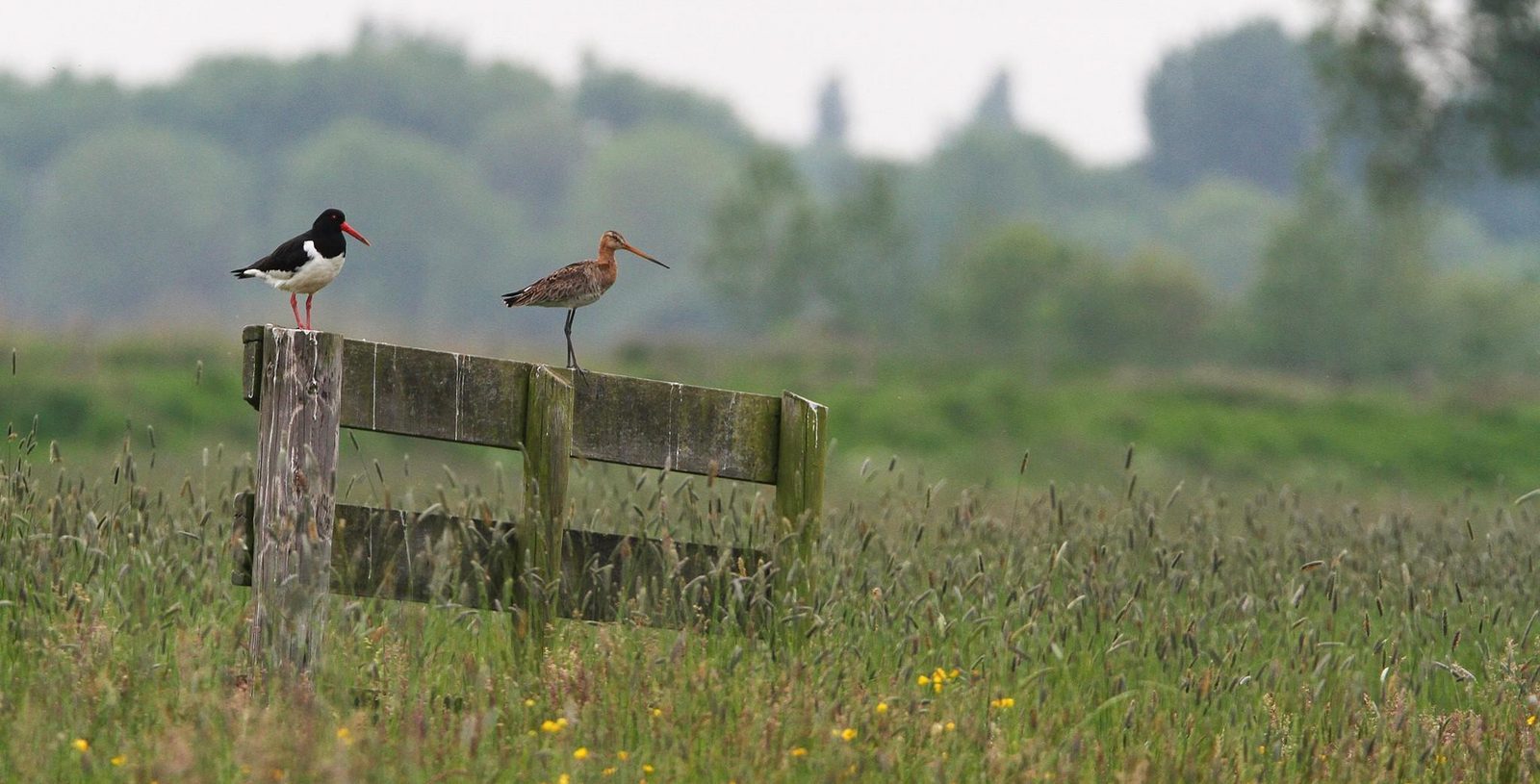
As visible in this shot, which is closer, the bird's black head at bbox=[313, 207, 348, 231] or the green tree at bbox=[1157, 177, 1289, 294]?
the bird's black head at bbox=[313, 207, 348, 231]

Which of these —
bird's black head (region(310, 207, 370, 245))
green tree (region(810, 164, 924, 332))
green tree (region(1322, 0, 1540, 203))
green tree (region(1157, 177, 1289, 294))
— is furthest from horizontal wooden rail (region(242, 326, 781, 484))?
green tree (region(1157, 177, 1289, 294))

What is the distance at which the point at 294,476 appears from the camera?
19.4 ft

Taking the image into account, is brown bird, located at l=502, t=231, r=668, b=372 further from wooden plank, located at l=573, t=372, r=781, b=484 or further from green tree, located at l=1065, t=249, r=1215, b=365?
green tree, located at l=1065, t=249, r=1215, b=365

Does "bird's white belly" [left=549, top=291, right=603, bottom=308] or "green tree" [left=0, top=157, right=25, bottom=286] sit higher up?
"green tree" [left=0, top=157, right=25, bottom=286]

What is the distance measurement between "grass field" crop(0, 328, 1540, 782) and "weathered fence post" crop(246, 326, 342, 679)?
0.16 m

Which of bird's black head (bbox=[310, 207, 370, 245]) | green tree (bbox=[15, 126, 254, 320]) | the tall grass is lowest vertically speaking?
the tall grass

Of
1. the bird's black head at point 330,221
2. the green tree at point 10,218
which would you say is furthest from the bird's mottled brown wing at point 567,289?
A: the green tree at point 10,218

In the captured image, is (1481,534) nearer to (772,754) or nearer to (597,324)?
(772,754)

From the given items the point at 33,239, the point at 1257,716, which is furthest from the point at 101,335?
the point at 33,239

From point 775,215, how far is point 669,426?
310 feet

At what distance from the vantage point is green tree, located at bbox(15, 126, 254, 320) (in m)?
97.8

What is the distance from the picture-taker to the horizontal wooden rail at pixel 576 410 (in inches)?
246

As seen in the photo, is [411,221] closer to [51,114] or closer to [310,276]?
[51,114]

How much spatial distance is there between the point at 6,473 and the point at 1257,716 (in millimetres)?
5159
